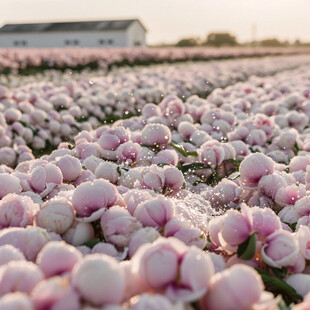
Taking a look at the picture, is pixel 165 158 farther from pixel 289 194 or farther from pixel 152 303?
pixel 152 303

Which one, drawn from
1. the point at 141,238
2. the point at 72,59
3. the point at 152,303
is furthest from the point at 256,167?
the point at 72,59

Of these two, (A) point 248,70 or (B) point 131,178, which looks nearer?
(B) point 131,178

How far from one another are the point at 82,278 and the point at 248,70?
16.6 metres

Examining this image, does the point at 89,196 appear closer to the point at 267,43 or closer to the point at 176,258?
the point at 176,258

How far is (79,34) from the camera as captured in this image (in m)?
61.8

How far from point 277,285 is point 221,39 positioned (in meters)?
89.9

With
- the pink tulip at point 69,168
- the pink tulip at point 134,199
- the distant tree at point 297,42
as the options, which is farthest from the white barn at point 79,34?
the pink tulip at point 134,199

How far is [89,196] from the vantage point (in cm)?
171

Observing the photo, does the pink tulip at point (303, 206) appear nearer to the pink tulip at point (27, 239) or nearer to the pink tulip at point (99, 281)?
the pink tulip at point (27, 239)

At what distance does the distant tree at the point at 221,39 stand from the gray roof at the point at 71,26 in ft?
85.9

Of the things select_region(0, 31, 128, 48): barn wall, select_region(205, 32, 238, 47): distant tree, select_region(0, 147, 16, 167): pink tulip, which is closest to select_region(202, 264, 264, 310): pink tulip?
select_region(0, 147, 16, 167): pink tulip

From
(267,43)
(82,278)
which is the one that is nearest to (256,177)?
(82,278)

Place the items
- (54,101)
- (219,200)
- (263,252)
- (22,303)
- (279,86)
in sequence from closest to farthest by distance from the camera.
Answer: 1. (22,303)
2. (263,252)
3. (219,200)
4. (54,101)
5. (279,86)

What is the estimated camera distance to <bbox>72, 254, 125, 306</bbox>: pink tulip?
41.6 inches
